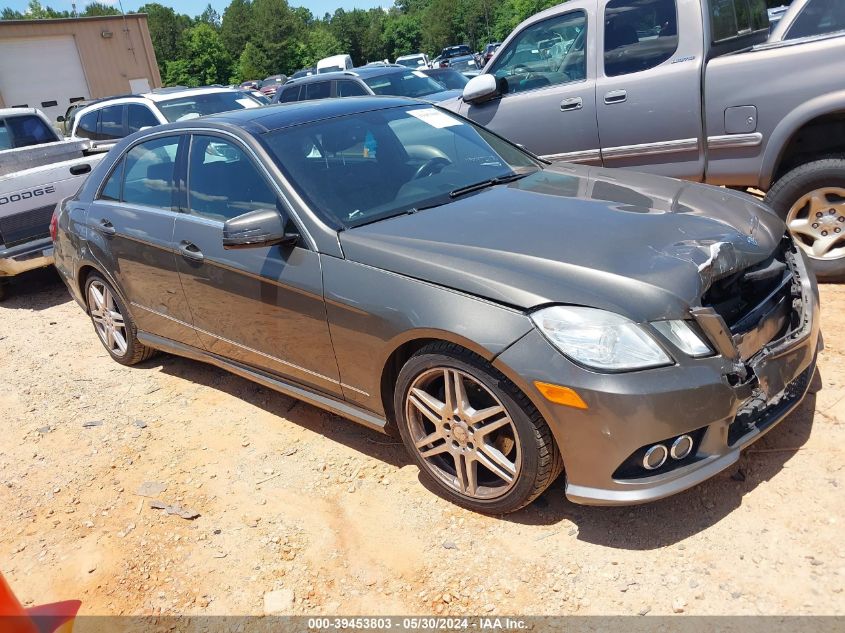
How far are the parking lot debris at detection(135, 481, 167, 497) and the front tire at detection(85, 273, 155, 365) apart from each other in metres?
1.49

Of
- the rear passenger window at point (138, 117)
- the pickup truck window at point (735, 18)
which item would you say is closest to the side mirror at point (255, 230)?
the pickup truck window at point (735, 18)

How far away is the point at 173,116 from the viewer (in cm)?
941

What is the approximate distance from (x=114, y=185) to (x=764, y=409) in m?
4.13

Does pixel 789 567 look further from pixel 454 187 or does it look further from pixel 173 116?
pixel 173 116

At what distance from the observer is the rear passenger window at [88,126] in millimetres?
10414

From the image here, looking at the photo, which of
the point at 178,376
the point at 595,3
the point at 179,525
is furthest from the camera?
the point at 595,3

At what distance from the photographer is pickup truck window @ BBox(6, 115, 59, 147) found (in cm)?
921

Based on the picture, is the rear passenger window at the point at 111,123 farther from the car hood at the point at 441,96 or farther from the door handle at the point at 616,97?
the door handle at the point at 616,97

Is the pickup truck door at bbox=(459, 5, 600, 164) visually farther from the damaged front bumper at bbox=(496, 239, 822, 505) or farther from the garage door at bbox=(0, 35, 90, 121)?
the garage door at bbox=(0, 35, 90, 121)

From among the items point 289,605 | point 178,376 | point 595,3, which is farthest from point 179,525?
point 595,3

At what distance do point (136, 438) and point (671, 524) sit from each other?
10.0 feet

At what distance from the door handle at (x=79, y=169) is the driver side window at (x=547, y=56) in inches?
171

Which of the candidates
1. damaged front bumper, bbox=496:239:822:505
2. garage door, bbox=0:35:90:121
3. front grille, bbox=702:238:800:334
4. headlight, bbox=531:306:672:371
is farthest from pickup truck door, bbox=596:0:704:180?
garage door, bbox=0:35:90:121

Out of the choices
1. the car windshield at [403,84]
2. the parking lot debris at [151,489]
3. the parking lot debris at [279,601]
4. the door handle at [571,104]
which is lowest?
the parking lot debris at [279,601]
